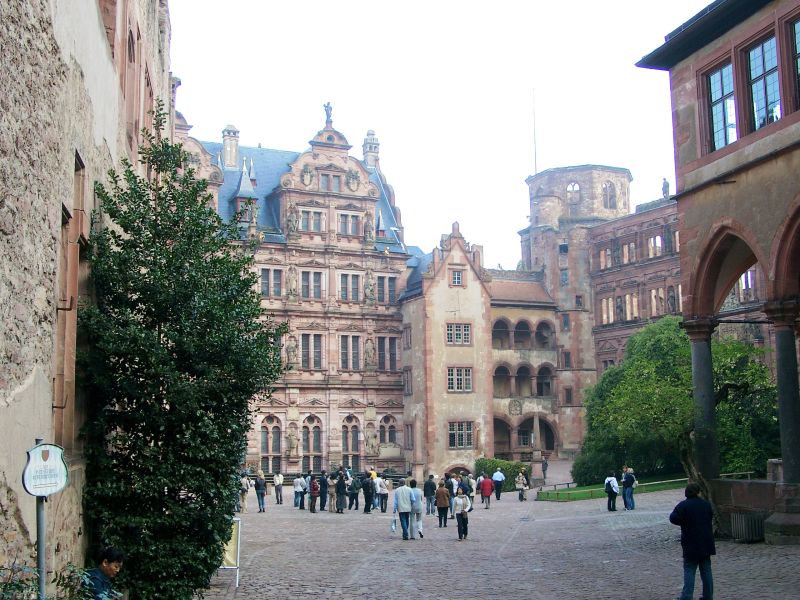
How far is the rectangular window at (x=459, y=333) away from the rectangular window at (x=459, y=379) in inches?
63.1

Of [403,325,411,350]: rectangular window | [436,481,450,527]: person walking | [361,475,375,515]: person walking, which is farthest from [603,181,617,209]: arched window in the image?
[436,481,450,527]: person walking

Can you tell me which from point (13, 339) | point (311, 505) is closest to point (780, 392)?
point (13, 339)

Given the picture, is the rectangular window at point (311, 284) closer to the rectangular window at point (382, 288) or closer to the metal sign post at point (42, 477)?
the rectangular window at point (382, 288)

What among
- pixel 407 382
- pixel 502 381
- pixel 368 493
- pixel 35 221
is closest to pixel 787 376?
pixel 35 221

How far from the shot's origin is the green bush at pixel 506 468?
170 ft

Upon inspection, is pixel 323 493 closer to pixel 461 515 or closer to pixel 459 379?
pixel 461 515

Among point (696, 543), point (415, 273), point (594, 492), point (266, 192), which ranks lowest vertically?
point (594, 492)

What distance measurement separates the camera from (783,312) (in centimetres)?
2095

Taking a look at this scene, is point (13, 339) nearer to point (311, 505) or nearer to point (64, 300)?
point (64, 300)

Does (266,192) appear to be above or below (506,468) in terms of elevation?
above

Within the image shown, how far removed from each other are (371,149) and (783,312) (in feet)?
164

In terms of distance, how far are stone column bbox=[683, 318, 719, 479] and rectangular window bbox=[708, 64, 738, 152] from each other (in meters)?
4.22

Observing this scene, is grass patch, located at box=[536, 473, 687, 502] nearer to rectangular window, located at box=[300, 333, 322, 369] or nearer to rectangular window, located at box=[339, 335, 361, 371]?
rectangular window, located at box=[339, 335, 361, 371]

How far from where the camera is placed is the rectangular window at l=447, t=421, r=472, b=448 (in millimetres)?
58728
